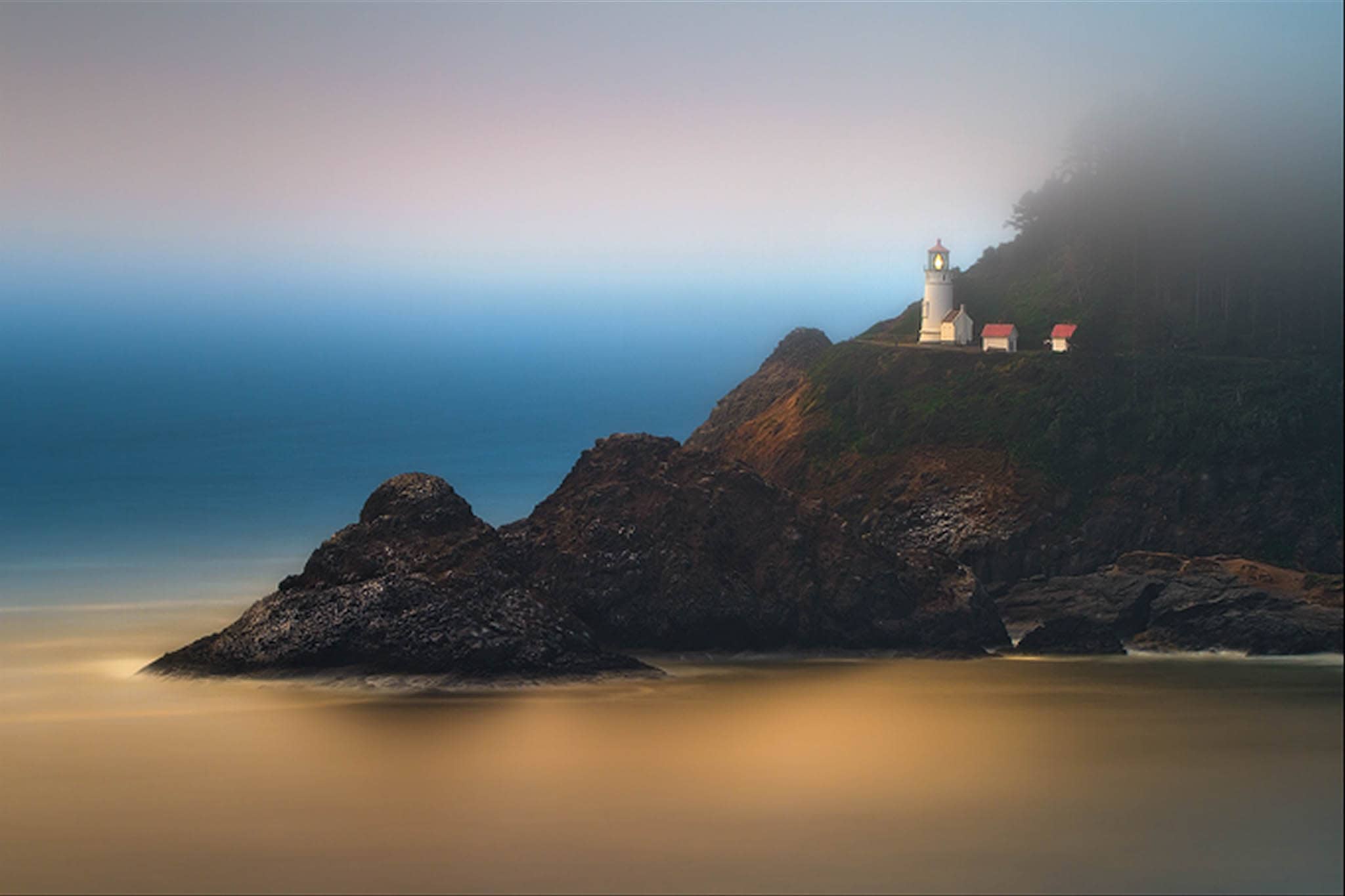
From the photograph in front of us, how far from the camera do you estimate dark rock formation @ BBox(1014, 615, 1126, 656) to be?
4044 centimetres

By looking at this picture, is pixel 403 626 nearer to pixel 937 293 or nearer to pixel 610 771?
pixel 610 771

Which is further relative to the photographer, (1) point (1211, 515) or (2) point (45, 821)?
(1) point (1211, 515)

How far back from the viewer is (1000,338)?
58844 mm

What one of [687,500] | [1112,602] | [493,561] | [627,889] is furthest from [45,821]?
[1112,602]

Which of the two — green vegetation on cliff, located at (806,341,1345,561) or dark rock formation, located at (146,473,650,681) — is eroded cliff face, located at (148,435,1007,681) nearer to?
dark rock formation, located at (146,473,650,681)

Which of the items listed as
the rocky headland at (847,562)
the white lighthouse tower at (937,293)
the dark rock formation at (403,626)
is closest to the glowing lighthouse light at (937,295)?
the white lighthouse tower at (937,293)

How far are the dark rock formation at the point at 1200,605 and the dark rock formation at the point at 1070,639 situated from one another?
27 cm

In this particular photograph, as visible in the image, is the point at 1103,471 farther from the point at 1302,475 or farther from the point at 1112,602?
the point at 1112,602

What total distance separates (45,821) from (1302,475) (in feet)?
103

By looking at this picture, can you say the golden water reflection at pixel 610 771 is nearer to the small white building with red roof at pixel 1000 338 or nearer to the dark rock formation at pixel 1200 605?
the dark rock formation at pixel 1200 605

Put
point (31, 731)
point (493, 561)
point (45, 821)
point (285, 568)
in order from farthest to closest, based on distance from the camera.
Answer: point (285, 568) → point (493, 561) → point (31, 731) → point (45, 821)

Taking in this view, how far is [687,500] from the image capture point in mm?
42125

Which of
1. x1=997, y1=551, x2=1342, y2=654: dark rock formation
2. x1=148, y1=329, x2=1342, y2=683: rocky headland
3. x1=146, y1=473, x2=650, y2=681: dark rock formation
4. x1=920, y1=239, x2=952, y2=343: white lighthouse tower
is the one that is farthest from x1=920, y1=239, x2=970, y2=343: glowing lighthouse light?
x1=146, y1=473, x2=650, y2=681: dark rock formation

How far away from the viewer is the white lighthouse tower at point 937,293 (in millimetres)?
60812
